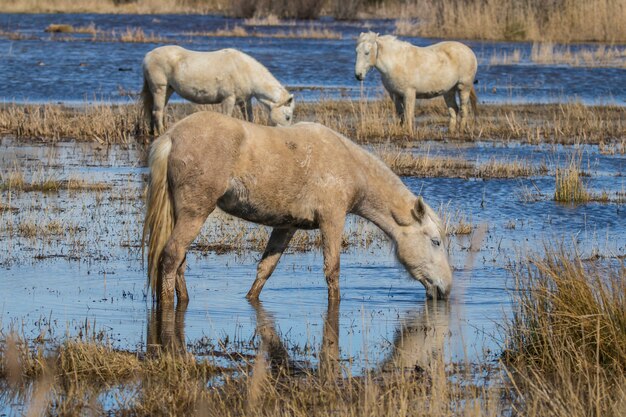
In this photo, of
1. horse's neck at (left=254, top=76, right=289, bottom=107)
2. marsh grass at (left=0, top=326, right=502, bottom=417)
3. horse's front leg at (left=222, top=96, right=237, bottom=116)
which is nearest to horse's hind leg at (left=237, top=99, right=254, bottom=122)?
horse's front leg at (left=222, top=96, right=237, bottom=116)

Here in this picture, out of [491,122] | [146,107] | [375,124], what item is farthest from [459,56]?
[146,107]

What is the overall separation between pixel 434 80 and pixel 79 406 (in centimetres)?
1370

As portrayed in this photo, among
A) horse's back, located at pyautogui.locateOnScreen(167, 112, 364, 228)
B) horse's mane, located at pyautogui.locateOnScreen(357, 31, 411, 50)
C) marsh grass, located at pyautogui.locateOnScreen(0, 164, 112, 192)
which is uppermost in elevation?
horse's back, located at pyautogui.locateOnScreen(167, 112, 364, 228)

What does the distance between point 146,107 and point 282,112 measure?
259 cm

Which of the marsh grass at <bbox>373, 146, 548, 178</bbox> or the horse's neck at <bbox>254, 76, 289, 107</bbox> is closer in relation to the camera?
the marsh grass at <bbox>373, 146, 548, 178</bbox>

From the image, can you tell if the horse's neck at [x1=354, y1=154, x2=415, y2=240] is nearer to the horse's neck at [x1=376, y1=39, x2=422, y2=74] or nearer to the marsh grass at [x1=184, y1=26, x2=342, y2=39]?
the horse's neck at [x1=376, y1=39, x2=422, y2=74]

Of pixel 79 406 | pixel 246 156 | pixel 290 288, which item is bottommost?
pixel 290 288

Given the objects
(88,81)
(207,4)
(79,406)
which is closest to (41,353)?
(79,406)

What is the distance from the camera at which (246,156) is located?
7.98 m

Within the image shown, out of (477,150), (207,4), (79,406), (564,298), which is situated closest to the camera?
(79,406)

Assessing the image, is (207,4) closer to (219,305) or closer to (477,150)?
(477,150)

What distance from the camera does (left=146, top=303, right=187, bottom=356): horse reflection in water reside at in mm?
6755

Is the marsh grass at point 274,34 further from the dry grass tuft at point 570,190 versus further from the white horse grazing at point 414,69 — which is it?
the dry grass tuft at point 570,190

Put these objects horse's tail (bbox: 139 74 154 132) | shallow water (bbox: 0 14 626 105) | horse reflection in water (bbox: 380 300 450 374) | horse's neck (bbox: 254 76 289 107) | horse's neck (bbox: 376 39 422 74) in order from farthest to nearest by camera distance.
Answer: shallow water (bbox: 0 14 626 105) < horse's neck (bbox: 376 39 422 74) < horse's tail (bbox: 139 74 154 132) < horse's neck (bbox: 254 76 289 107) < horse reflection in water (bbox: 380 300 450 374)
